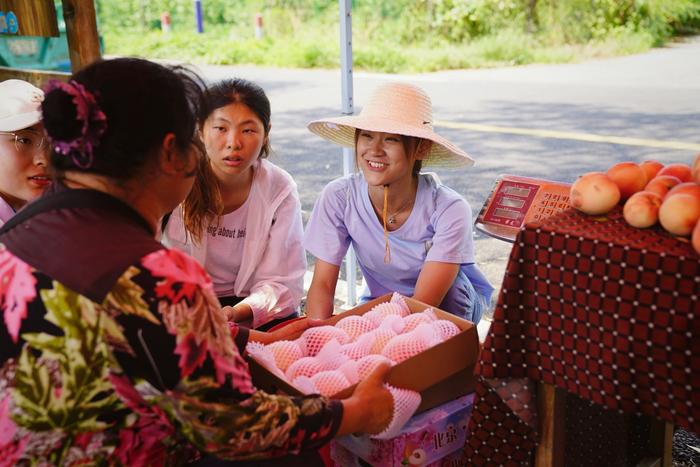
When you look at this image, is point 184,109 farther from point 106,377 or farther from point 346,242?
point 346,242

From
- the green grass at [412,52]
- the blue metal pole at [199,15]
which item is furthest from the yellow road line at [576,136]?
the blue metal pole at [199,15]

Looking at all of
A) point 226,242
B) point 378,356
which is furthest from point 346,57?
point 378,356

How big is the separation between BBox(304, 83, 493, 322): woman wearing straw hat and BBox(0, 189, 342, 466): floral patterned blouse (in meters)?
1.23

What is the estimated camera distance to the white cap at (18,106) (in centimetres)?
211

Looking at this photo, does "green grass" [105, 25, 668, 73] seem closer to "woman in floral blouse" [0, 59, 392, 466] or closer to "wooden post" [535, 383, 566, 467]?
"wooden post" [535, 383, 566, 467]

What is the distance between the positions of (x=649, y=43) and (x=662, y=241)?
9.31 meters

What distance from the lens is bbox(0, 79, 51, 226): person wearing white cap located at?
2.13 meters

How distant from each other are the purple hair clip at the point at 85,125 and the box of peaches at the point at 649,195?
1.06 meters

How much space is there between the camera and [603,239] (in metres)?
1.38

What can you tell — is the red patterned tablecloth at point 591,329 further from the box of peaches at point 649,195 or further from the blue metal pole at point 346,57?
the blue metal pole at point 346,57

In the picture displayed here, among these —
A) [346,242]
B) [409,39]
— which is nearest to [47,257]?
[346,242]

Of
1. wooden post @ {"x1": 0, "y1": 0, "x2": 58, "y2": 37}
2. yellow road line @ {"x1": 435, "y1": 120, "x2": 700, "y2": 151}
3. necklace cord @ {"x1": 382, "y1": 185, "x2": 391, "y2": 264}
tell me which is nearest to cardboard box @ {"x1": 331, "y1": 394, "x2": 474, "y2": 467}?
necklace cord @ {"x1": 382, "y1": 185, "x2": 391, "y2": 264}

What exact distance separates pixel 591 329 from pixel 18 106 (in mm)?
1867

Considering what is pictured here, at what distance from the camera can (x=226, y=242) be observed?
2.66 meters
